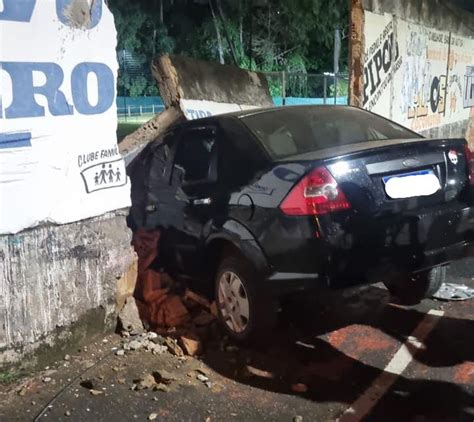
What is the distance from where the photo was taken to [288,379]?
375 centimetres

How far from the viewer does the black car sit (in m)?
3.64

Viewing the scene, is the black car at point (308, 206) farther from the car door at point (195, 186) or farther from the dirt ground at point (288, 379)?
the dirt ground at point (288, 379)

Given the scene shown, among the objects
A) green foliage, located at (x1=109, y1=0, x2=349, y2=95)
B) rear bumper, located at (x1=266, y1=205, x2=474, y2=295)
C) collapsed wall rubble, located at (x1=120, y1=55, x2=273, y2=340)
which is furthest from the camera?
green foliage, located at (x1=109, y1=0, x2=349, y2=95)

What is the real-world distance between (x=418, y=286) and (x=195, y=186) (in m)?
2.03

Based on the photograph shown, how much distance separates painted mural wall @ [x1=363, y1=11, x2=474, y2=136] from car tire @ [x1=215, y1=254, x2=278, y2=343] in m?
4.70

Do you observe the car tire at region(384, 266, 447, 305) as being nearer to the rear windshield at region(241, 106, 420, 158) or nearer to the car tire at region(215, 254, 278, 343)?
the rear windshield at region(241, 106, 420, 158)

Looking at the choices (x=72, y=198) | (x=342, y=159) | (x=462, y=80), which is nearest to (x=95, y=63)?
(x=72, y=198)

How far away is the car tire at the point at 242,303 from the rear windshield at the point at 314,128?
83 centimetres

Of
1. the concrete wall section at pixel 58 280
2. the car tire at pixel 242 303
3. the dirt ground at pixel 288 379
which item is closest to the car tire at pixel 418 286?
the dirt ground at pixel 288 379

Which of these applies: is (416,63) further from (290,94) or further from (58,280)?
(290,94)

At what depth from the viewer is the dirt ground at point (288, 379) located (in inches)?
132

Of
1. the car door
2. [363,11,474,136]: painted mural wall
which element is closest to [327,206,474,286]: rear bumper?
the car door

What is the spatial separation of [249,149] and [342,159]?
0.73 metres

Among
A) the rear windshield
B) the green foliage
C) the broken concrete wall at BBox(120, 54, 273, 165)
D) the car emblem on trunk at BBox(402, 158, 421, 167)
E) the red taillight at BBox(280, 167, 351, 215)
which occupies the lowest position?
the red taillight at BBox(280, 167, 351, 215)
